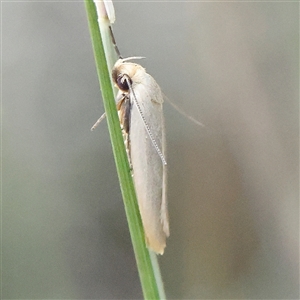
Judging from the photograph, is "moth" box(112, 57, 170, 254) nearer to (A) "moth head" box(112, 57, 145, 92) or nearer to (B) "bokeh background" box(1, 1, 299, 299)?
(A) "moth head" box(112, 57, 145, 92)

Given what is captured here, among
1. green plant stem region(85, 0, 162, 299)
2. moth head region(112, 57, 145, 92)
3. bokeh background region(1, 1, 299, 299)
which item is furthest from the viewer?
bokeh background region(1, 1, 299, 299)

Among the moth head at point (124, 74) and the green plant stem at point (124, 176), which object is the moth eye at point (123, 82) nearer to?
the moth head at point (124, 74)

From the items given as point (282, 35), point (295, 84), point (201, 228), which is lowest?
point (201, 228)

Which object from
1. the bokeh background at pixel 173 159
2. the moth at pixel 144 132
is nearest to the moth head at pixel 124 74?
the moth at pixel 144 132

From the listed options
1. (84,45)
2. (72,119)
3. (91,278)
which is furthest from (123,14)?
(91,278)

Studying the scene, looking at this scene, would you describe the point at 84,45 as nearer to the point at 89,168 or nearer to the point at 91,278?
the point at 89,168

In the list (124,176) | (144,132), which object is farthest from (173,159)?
(124,176)

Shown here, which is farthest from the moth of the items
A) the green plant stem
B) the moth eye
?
the green plant stem
